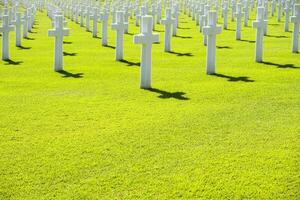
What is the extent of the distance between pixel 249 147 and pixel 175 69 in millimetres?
5208

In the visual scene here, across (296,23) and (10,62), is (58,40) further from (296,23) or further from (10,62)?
(296,23)

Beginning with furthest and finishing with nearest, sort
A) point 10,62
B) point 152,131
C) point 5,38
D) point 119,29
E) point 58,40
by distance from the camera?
point 5,38, point 10,62, point 119,29, point 58,40, point 152,131

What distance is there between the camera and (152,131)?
5934 millimetres

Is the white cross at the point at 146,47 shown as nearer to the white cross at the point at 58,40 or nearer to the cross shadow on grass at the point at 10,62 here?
the white cross at the point at 58,40

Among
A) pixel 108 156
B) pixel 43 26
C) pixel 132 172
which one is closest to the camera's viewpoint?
pixel 132 172

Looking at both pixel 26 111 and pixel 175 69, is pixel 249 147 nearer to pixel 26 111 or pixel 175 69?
pixel 26 111

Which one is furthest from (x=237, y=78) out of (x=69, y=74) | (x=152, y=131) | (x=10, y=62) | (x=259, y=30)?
(x=10, y=62)

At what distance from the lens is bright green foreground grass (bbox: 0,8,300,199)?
439cm

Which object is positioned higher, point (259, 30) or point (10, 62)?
point (259, 30)

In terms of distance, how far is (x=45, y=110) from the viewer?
6.99 metres

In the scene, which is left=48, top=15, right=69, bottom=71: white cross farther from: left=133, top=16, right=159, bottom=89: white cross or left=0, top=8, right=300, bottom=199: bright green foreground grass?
left=133, top=16, right=159, bottom=89: white cross

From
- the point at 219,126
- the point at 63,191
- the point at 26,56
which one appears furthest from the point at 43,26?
the point at 63,191

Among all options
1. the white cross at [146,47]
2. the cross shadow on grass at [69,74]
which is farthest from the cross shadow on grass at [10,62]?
the white cross at [146,47]

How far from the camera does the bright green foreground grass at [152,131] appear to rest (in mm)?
4387
